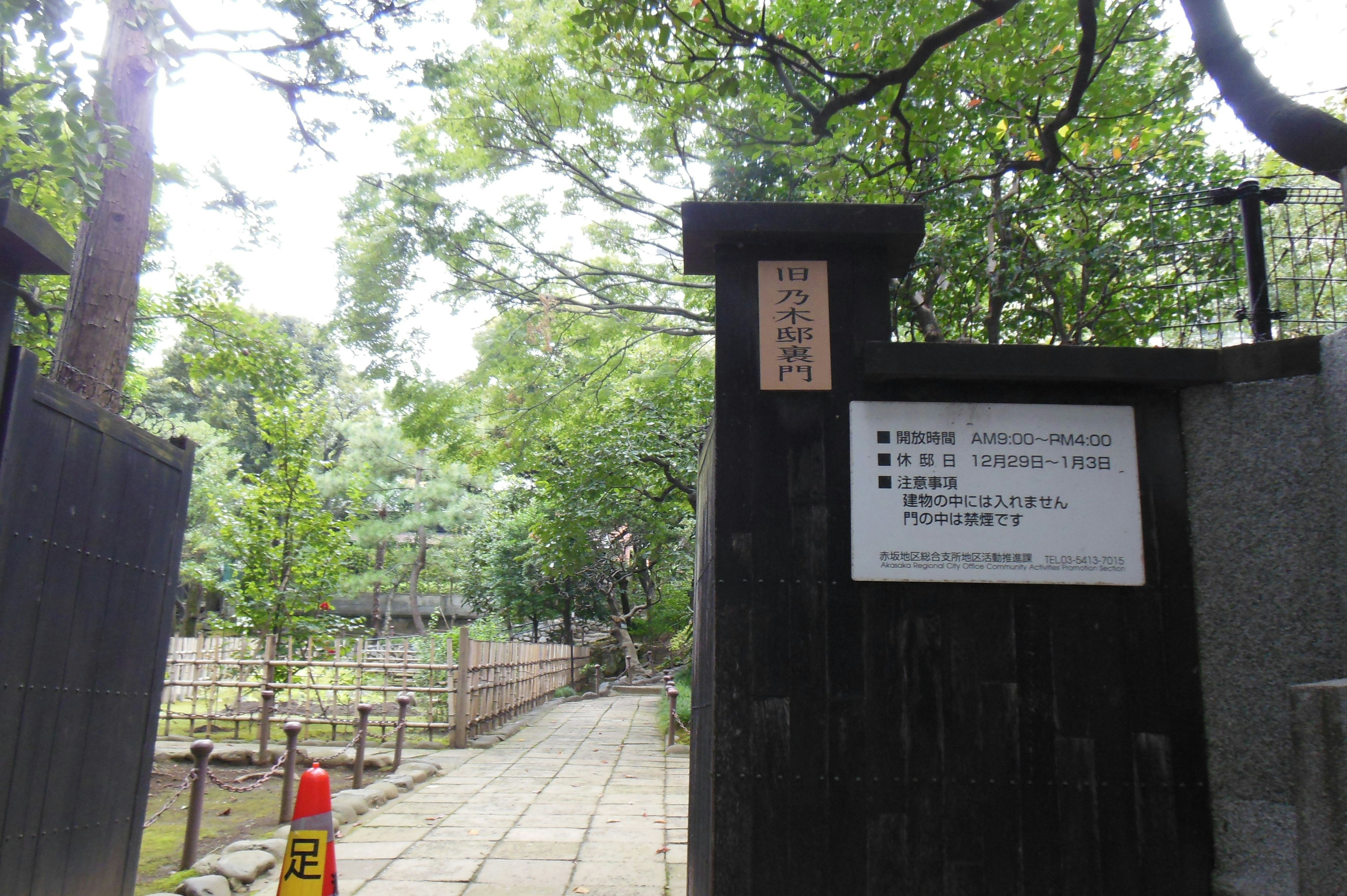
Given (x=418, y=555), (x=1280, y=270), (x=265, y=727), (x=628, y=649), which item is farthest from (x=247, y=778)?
(x=418, y=555)

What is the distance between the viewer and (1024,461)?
3322 millimetres

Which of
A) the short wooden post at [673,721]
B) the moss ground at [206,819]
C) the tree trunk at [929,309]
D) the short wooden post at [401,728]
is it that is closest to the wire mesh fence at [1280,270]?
the tree trunk at [929,309]

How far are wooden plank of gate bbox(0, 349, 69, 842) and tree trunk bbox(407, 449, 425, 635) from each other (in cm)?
2370

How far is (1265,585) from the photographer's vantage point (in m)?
3.12

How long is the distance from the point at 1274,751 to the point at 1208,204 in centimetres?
260

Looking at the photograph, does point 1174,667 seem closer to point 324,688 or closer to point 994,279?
point 994,279

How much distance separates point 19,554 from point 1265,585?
Answer: 4895 millimetres

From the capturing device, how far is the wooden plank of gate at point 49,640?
3.68 meters

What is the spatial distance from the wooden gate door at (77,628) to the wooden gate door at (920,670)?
2898 mm

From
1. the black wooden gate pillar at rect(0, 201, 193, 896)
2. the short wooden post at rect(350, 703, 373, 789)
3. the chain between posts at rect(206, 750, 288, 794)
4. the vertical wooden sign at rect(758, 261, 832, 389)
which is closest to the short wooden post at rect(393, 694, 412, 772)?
the short wooden post at rect(350, 703, 373, 789)

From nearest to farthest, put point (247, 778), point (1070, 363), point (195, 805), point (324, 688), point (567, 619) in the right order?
point (1070, 363)
point (195, 805)
point (247, 778)
point (324, 688)
point (567, 619)

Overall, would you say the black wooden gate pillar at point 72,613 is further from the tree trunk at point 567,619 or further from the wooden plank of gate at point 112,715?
the tree trunk at point 567,619

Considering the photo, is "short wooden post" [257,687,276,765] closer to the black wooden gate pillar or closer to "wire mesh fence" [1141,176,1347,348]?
the black wooden gate pillar

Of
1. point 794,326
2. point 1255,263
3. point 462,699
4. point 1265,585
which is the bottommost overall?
point 462,699
